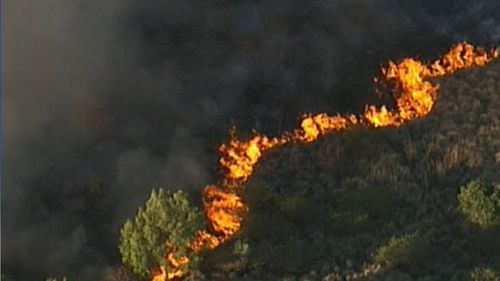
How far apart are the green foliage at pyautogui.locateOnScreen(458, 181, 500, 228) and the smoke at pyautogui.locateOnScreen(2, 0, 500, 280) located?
4.95 m

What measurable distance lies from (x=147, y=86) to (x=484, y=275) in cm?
930

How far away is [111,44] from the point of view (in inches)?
940

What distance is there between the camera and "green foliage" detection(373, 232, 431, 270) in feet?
54.5

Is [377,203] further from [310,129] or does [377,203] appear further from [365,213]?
[310,129]

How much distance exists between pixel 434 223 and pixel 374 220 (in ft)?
3.40

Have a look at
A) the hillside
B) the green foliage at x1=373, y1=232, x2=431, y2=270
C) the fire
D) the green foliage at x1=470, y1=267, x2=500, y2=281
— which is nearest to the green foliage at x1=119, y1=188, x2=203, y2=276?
the fire

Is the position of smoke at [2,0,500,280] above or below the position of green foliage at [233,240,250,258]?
above

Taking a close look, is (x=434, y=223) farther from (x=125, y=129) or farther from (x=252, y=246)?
(x=125, y=129)

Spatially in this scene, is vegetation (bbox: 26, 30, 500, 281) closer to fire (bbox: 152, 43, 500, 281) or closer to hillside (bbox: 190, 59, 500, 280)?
hillside (bbox: 190, 59, 500, 280)

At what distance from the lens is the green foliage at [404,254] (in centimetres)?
1662

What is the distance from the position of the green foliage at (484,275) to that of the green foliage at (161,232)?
174 inches

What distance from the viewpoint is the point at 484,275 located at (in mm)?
16109

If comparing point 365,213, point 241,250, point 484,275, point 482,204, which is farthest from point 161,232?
point 482,204

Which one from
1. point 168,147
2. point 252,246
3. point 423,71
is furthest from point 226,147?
point 423,71
